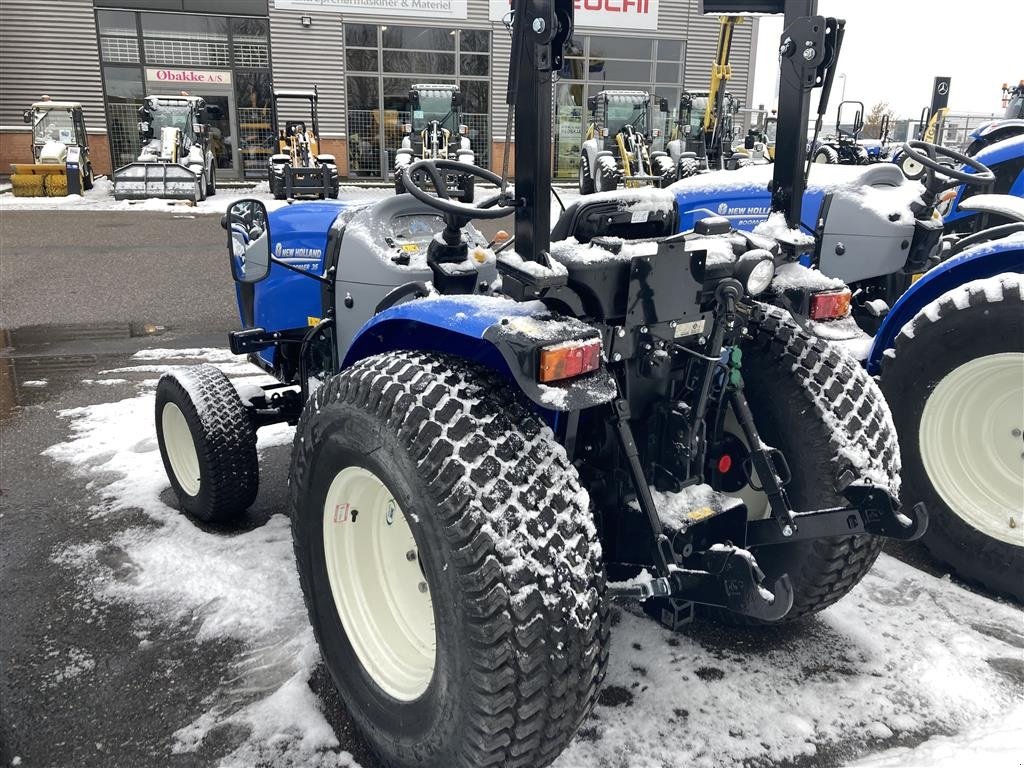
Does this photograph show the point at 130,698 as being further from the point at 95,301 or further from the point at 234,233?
the point at 95,301

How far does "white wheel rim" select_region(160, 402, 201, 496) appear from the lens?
3604mm

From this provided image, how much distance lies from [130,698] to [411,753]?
1.02 metres

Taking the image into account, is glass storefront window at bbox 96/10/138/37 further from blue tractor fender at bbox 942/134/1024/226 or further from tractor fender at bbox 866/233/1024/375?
tractor fender at bbox 866/233/1024/375

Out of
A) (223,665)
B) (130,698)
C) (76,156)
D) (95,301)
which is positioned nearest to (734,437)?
(223,665)

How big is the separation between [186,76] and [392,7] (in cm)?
554

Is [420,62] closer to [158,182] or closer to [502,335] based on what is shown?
[158,182]

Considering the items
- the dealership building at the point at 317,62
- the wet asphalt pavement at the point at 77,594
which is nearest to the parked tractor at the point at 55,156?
the dealership building at the point at 317,62

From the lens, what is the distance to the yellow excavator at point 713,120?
12.7 m

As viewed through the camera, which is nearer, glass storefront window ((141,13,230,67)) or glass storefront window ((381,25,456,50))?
glass storefront window ((141,13,230,67))

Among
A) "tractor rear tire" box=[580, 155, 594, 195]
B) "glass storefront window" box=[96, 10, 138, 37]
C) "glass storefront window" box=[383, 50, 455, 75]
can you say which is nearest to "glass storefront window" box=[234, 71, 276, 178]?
"glass storefront window" box=[96, 10, 138, 37]

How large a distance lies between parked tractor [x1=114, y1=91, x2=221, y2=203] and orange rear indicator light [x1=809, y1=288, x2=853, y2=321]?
1673cm

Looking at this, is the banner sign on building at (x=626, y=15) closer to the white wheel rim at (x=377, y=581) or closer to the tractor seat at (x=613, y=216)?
the tractor seat at (x=613, y=216)

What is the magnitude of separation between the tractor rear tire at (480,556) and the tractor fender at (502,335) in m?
0.09

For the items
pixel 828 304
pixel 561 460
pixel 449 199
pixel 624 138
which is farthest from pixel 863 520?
pixel 624 138
